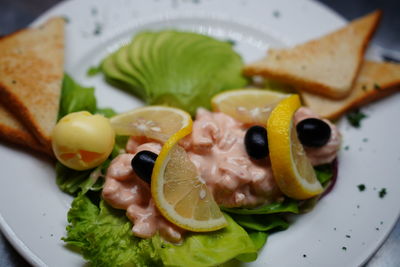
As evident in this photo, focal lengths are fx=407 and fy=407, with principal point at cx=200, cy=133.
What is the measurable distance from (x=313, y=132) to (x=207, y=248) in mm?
1046

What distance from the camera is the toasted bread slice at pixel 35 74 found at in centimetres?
300

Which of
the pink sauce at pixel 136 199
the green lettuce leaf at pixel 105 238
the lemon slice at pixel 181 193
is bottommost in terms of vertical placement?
the green lettuce leaf at pixel 105 238

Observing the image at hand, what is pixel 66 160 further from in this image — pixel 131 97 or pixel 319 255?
pixel 319 255

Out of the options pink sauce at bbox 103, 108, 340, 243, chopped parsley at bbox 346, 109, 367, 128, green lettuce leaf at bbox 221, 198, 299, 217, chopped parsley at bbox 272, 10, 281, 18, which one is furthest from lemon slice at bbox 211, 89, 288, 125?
chopped parsley at bbox 272, 10, 281, 18

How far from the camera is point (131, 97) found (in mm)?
3525

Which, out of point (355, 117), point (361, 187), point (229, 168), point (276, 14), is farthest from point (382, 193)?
point (276, 14)

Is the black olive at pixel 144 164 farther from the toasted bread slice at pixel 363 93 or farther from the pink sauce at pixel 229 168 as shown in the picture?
the toasted bread slice at pixel 363 93

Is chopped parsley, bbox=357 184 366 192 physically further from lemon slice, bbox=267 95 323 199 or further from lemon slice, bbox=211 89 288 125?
lemon slice, bbox=211 89 288 125

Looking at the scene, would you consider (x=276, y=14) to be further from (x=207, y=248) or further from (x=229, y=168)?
(x=207, y=248)

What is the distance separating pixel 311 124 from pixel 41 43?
2362 millimetres

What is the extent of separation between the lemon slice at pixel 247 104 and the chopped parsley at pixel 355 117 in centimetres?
69

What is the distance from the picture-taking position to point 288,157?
253cm

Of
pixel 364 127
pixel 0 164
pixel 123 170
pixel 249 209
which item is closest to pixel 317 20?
pixel 364 127

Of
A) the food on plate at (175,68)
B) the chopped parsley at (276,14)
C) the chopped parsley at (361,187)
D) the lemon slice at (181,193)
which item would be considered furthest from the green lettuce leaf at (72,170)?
the chopped parsley at (276,14)
